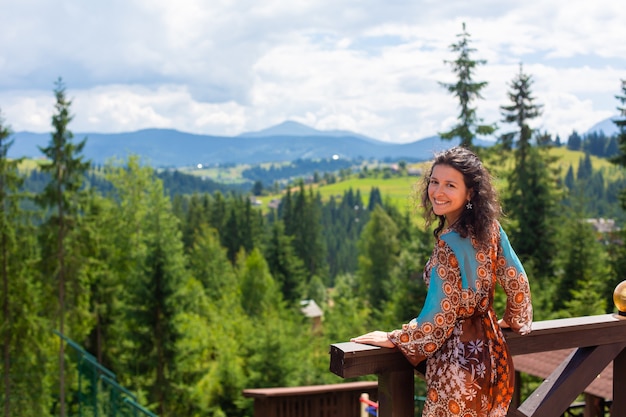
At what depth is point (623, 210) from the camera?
63.6 feet

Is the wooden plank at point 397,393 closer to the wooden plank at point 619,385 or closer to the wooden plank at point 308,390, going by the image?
the wooden plank at point 619,385

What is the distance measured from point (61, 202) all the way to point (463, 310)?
20356 millimetres

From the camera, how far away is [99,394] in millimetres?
16734

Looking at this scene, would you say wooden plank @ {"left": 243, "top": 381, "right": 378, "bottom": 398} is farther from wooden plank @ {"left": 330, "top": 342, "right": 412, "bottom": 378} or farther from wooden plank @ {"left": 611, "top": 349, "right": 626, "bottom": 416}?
wooden plank @ {"left": 330, "top": 342, "right": 412, "bottom": 378}

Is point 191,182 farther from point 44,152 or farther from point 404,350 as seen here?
point 404,350

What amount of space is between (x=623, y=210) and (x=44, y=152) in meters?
18.1

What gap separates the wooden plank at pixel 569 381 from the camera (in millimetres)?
2215

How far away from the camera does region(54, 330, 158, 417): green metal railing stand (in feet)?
36.2

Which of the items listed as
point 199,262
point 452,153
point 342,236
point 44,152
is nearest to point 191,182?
point 342,236

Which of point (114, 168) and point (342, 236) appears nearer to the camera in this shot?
point (114, 168)

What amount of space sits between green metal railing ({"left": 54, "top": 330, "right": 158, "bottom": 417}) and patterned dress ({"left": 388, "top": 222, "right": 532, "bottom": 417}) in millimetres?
8549

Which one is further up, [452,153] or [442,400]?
[452,153]

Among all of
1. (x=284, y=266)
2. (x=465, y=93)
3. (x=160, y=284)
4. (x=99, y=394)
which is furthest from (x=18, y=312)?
(x=284, y=266)

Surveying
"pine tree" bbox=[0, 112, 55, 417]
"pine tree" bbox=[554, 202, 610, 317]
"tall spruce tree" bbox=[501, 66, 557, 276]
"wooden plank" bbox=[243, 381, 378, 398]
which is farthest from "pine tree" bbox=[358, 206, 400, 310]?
"wooden plank" bbox=[243, 381, 378, 398]
